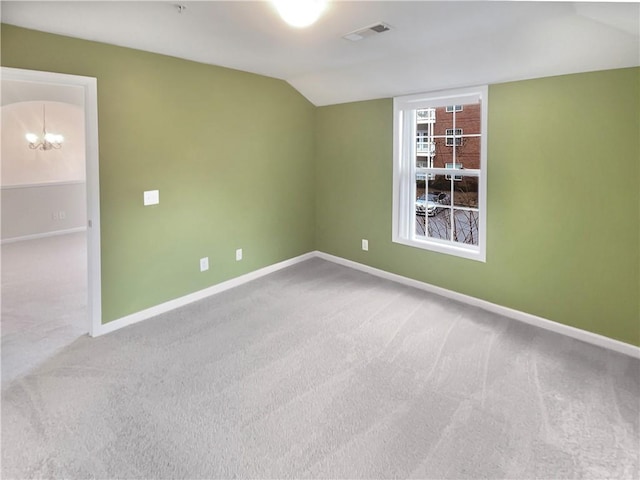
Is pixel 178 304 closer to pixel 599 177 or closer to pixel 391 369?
pixel 391 369

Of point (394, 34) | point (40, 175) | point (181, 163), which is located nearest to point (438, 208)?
point (394, 34)

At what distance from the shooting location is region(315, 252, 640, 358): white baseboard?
111 inches

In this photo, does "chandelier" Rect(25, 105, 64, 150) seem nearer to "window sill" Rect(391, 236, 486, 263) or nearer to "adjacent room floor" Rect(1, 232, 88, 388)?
"adjacent room floor" Rect(1, 232, 88, 388)

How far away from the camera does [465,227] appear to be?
404 cm

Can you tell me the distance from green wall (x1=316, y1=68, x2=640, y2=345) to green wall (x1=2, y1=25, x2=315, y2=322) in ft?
6.73

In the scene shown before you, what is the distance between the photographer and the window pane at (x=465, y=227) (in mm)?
3949

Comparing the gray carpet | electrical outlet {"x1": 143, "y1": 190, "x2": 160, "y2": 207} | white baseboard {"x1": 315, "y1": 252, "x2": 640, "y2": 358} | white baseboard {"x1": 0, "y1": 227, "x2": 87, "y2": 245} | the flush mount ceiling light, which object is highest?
the flush mount ceiling light

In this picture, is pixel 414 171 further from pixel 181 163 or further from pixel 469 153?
pixel 181 163

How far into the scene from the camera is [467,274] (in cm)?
370

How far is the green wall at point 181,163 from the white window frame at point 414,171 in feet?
4.25

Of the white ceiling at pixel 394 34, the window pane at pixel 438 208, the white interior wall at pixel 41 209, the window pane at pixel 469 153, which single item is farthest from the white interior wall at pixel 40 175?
the window pane at pixel 469 153

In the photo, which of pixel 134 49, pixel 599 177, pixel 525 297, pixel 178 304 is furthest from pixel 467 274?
pixel 134 49

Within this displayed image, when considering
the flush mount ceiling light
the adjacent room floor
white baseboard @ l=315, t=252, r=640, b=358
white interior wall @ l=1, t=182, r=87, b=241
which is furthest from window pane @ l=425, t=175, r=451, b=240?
→ white interior wall @ l=1, t=182, r=87, b=241

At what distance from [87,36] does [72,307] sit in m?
2.41
